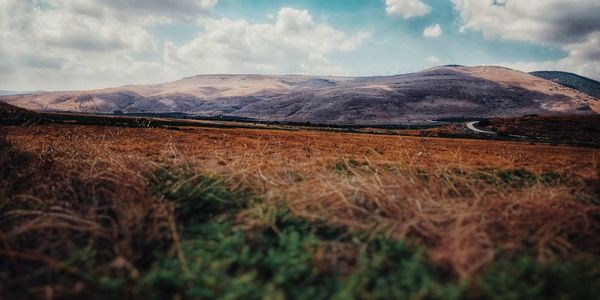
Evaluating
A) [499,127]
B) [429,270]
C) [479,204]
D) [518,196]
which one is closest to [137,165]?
[429,270]

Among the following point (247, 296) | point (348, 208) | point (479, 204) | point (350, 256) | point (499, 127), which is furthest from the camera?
point (499, 127)

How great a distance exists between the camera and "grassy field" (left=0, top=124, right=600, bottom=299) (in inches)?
154

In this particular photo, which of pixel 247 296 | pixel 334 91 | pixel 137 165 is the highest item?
pixel 334 91

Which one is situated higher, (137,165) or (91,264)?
(137,165)

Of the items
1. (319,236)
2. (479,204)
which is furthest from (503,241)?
(319,236)

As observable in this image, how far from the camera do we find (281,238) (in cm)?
505

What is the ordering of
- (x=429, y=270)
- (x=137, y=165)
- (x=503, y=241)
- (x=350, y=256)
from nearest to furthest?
(x=429, y=270)
(x=350, y=256)
(x=503, y=241)
(x=137, y=165)

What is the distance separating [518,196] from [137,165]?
8268mm

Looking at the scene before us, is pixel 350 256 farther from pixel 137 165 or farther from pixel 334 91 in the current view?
pixel 334 91

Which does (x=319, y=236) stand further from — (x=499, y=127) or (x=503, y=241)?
(x=499, y=127)

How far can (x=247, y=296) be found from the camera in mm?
3705

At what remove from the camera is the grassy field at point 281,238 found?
12.8 ft

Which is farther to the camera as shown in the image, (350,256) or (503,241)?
(503,241)

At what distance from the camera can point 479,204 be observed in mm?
6441
